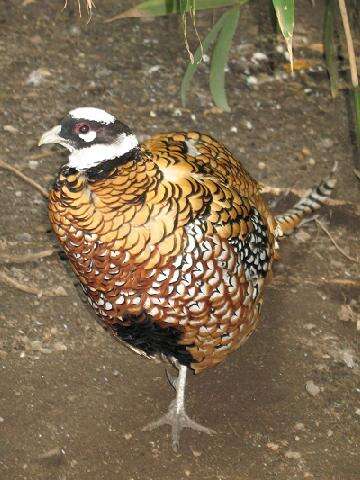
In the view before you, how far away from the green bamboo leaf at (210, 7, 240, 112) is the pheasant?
3.46 ft

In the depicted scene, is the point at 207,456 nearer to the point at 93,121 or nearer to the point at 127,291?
the point at 127,291

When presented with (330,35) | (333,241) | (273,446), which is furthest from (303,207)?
(273,446)

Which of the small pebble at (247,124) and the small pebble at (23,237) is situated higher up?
the small pebble at (247,124)

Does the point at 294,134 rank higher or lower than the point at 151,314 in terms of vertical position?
lower

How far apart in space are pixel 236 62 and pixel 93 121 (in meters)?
3.09

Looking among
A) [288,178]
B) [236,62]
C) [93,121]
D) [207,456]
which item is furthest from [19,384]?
[236,62]

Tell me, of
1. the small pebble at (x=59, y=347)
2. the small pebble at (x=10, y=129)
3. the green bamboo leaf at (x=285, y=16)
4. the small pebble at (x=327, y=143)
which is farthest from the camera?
the small pebble at (x=327, y=143)

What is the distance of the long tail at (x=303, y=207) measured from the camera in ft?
14.5

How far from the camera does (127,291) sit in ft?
10.6

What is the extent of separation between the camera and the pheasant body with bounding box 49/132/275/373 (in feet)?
10.0

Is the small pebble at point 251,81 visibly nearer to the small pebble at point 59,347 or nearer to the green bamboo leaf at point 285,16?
the small pebble at point 59,347

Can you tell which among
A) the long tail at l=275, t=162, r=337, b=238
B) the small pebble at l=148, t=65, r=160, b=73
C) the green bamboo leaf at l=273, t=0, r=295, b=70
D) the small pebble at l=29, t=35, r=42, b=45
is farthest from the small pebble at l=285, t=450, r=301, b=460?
the small pebble at l=29, t=35, r=42, b=45

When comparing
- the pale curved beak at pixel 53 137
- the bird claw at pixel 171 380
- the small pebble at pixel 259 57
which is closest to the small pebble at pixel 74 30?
the small pebble at pixel 259 57

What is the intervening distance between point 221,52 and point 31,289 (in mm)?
1589
